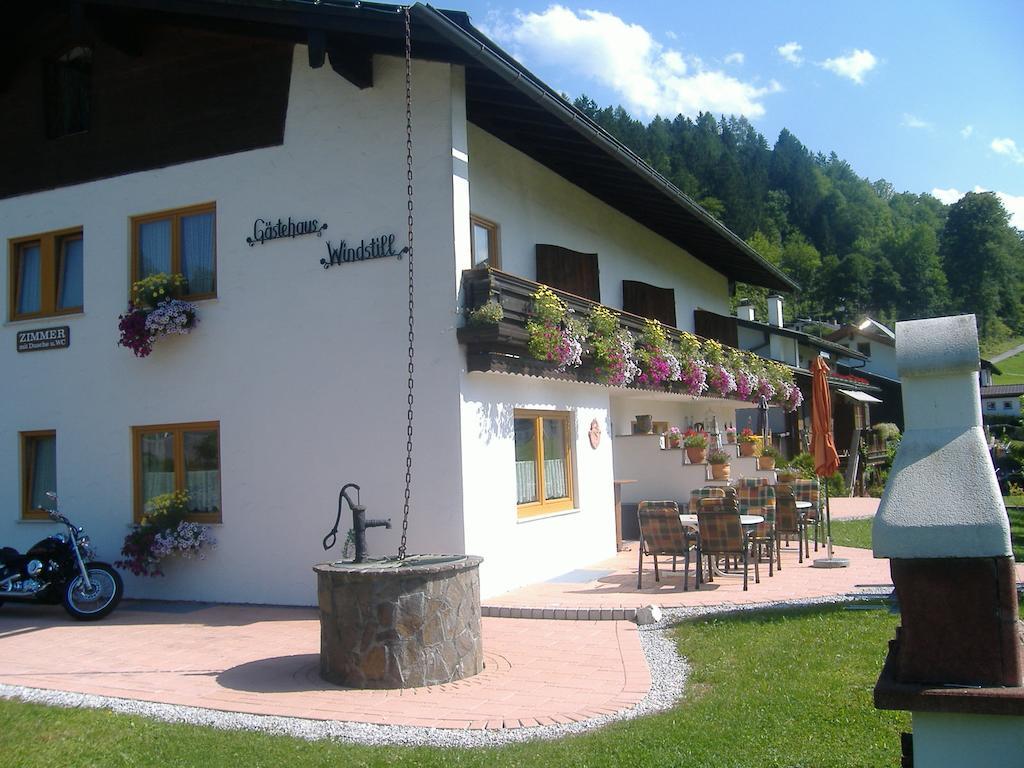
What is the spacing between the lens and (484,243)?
1168cm

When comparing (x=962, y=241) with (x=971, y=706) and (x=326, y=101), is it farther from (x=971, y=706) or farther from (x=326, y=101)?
(x=971, y=706)

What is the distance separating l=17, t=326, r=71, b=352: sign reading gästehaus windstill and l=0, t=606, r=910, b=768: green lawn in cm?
699

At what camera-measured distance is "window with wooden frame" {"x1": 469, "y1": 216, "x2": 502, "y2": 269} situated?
11.4 m

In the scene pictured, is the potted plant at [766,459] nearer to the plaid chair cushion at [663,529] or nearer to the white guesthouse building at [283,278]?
the white guesthouse building at [283,278]

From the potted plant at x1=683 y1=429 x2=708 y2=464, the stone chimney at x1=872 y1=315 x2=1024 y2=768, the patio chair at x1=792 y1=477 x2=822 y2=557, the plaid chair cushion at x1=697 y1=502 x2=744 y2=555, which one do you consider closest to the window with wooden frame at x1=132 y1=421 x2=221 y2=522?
the plaid chair cushion at x1=697 y1=502 x2=744 y2=555

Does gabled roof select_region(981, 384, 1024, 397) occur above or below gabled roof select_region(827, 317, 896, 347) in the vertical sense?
below

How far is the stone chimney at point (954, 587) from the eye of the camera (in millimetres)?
2727

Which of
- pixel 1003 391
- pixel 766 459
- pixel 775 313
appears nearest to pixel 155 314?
pixel 766 459

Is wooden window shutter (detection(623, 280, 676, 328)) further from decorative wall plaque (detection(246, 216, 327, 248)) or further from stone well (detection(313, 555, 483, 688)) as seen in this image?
stone well (detection(313, 555, 483, 688))

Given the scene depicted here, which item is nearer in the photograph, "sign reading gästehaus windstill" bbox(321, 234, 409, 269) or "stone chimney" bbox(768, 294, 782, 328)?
"sign reading gästehaus windstill" bbox(321, 234, 409, 269)

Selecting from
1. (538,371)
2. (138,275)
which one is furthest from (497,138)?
(138,275)

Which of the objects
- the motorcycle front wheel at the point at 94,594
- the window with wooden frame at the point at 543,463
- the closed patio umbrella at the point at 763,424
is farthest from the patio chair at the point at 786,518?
the closed patio umbrella at the point at 763,424

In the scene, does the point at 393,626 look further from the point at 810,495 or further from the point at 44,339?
the point at 810,495

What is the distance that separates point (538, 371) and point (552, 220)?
3541 mm
